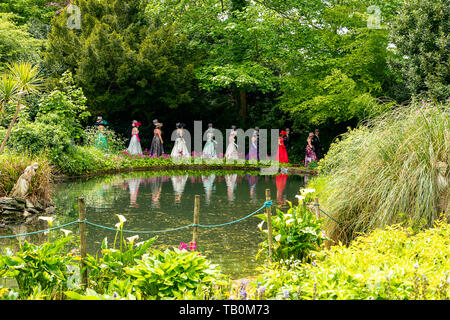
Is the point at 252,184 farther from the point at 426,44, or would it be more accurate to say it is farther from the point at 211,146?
the point at 211,146

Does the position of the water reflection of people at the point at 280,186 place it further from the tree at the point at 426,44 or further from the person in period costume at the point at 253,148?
the tree at the point at 426,44

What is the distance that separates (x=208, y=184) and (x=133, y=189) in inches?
104

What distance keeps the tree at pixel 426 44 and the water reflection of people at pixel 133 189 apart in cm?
889

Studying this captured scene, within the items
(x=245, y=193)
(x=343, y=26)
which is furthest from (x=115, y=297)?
(x=343, y=26)

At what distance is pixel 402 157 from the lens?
615cm

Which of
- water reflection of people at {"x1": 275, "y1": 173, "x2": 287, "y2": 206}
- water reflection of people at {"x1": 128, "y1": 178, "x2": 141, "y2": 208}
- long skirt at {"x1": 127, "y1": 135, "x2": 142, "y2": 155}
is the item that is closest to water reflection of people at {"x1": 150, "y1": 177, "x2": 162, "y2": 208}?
water reflection of people at {"x1": 128, "y1": 178, "x2": 141, "y2": 208}

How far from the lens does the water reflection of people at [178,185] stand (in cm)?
1236

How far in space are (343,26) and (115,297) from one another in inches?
792

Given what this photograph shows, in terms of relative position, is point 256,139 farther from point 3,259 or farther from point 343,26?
point 3,259

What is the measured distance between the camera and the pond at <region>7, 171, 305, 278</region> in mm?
7176

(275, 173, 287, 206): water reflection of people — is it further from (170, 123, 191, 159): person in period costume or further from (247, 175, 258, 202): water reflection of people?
(170, 123, 191, 159): person in period costume

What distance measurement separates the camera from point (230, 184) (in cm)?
1540

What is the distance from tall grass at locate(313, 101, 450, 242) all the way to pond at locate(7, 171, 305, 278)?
144cm

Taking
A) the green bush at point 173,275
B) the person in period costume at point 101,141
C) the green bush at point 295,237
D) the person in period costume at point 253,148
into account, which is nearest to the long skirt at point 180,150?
the person in period costume at point 253,148
